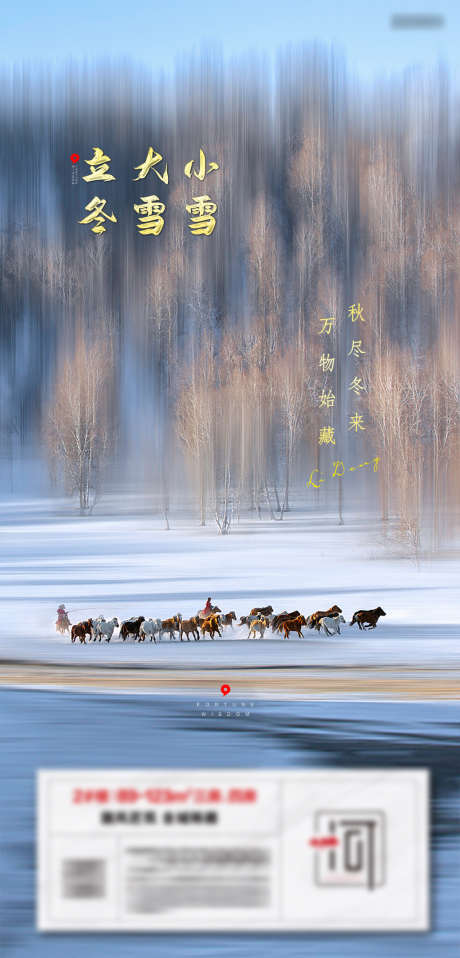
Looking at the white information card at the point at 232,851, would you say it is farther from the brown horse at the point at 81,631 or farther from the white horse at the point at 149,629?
the brown horse at the point at 81,631

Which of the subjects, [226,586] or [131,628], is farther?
[226,586]

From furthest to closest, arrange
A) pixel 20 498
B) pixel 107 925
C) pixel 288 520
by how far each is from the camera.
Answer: pixel 20 498 → pixel 288 520 → pixel 107 925

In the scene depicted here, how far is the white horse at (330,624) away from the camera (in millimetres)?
6531

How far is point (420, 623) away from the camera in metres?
7.05

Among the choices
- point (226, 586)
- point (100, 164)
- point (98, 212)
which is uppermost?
point (100, 164)

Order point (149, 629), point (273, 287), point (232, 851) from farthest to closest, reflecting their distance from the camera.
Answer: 1. point (273, 287)
2. point (149, 629)
3. point (232, 851)

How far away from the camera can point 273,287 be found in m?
13.6

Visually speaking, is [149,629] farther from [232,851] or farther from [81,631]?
[232,851]

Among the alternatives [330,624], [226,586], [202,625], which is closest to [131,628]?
[202,625]

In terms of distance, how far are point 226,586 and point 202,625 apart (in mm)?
2726

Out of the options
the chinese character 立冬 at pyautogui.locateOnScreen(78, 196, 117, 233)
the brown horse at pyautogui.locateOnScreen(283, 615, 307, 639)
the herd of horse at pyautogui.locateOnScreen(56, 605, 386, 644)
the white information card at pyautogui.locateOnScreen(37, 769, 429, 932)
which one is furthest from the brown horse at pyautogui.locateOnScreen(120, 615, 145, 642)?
the white information card at pyautogui.locateOnScreen(37, 769, 429, 932)

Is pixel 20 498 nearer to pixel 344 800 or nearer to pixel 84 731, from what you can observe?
pixel 84 731

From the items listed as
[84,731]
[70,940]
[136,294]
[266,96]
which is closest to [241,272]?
[136,294]

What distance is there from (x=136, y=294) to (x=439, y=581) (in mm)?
5738
